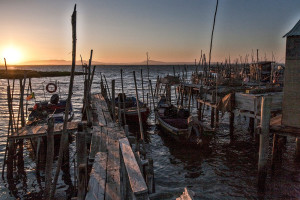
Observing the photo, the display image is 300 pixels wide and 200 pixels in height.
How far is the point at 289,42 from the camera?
9.86 meters

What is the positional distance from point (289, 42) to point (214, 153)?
8258mm

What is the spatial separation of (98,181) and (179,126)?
41.0 ft

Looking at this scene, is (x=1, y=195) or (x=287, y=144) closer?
(x=1, y=195)

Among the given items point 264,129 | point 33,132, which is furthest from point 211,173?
point 33,132

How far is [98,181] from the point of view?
19.0 ft

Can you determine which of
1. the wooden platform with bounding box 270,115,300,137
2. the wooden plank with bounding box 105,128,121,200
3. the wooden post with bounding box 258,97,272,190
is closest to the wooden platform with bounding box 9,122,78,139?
the wooden plank with bounding box 105,128,121,200

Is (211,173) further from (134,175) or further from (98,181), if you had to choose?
(134,175)

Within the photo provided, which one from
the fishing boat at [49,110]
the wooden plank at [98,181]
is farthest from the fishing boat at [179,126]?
the wooden plank at [98,181]

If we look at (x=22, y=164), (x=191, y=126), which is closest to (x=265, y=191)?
(x=191, y=126)

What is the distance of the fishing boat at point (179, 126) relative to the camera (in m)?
16.0

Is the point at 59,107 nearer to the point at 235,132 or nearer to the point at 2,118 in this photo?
the point at 2,118

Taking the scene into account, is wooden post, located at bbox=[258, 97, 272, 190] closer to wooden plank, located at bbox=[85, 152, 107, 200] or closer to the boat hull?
wooden plank, located at bbox=[85, 152, 107, 200]

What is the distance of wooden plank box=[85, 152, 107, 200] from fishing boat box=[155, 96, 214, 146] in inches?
392

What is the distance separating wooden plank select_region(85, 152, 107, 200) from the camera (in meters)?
5.26
